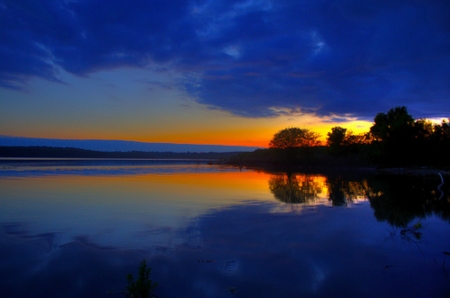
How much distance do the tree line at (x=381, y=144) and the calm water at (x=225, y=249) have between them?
1617 inches

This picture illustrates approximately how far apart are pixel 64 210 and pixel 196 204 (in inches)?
235

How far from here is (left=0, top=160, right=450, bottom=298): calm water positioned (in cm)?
677

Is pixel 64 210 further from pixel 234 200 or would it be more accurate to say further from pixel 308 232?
pixel 308 232

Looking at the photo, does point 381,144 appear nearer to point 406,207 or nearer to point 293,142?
point 293,142

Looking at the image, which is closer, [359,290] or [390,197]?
[359,290]

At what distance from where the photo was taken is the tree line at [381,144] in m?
52.8

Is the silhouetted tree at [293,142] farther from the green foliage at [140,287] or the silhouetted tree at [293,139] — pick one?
the green foliage at [140,287]

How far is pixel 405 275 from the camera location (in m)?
7.50

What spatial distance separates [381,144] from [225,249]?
55017 millimetres

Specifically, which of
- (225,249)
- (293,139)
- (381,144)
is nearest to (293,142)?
(293,139)

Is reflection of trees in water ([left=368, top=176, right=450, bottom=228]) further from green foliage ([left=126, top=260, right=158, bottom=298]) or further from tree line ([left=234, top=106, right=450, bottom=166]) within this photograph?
tree line ([left=234, top=106, right=450, bottom=166])

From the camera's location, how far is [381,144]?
188ft

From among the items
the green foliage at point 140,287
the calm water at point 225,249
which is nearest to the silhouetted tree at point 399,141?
the calm water at point 225,249

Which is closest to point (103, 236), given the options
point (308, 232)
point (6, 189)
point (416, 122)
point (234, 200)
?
point (308, 232)
